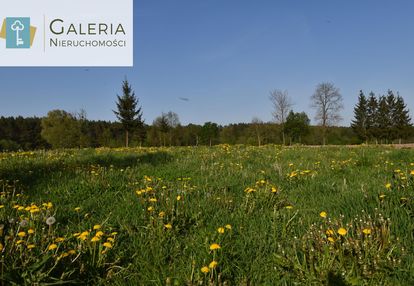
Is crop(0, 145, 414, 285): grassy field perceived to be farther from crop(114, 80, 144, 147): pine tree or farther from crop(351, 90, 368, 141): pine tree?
crop(351, 90, 368, 141): pine tree

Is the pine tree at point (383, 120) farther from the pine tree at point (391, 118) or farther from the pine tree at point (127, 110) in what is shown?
the pine tree at point (127, 110)

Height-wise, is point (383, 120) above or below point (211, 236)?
above

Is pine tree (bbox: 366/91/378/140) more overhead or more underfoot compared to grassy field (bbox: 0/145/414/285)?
more overhead

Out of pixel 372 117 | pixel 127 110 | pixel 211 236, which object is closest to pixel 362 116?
pixel 372 117

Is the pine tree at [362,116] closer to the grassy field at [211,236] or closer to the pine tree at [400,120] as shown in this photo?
the pine tree at [400,120]

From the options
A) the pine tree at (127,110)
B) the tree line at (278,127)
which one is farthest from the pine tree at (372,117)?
the pine tree at (127,110)

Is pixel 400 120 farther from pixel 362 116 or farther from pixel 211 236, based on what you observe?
pixel 211 236

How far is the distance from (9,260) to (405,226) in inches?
130

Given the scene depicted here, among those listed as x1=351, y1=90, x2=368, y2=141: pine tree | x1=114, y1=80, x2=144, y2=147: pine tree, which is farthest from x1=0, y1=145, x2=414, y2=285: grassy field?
x1=351, y1=90, x2=368, y2=141: pine tree

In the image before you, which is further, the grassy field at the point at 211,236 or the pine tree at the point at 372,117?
the pine tree at the point at 372,117

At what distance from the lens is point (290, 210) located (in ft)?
11.2

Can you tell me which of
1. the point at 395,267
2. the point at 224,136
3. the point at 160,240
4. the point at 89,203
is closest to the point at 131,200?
the point at 89,203

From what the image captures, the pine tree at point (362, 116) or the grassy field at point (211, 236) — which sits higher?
the pine tree at point (362, 116)

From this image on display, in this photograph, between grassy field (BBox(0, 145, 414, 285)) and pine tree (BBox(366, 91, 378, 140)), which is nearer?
grassy field (BBox(0, 145, 414, 285))
